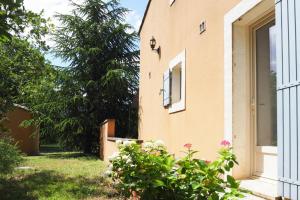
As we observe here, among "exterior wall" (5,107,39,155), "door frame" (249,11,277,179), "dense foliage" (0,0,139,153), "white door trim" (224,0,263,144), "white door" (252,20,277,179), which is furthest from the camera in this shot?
"exterior wall" (5,107,39,155)

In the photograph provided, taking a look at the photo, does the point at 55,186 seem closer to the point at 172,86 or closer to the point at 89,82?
the point at 172,86

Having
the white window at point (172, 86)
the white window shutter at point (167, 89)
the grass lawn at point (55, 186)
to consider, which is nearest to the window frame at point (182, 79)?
the white window at point (172, 86)

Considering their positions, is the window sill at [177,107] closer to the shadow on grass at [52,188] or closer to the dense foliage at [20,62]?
the shadow on grass at [52,188]

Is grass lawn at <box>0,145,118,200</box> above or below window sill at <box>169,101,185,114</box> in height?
below

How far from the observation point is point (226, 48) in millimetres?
5676

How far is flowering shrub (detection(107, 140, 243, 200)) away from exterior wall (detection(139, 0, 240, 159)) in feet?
5.59

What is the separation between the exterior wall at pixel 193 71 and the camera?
6039 millimetres

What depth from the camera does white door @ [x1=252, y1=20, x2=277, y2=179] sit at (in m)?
4.93

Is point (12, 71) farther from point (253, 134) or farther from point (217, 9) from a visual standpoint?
point (253, 134)

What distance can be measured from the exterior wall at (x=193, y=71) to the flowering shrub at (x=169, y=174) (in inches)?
67.1

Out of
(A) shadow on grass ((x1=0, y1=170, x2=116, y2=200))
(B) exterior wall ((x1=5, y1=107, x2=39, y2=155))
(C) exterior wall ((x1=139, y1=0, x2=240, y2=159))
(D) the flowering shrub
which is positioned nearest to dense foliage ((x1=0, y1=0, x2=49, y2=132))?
(A) shadow on grass ((x1=0, y1=170, x2=116, y2=200))

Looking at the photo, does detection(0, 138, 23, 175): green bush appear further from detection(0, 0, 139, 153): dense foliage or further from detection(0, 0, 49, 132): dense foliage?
detection(0, 0, 139, 153): dense foliage

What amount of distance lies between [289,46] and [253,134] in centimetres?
194

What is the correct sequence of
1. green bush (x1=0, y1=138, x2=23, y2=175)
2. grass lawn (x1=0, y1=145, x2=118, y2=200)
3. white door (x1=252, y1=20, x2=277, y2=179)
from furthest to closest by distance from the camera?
green bush (x1=0, y1=138, x2=23, y2=175) < grass lawn (x1=0, y1=145, x2=118, y2=200) < white door (x1=252, y1=20, x2=277, y2=179)
